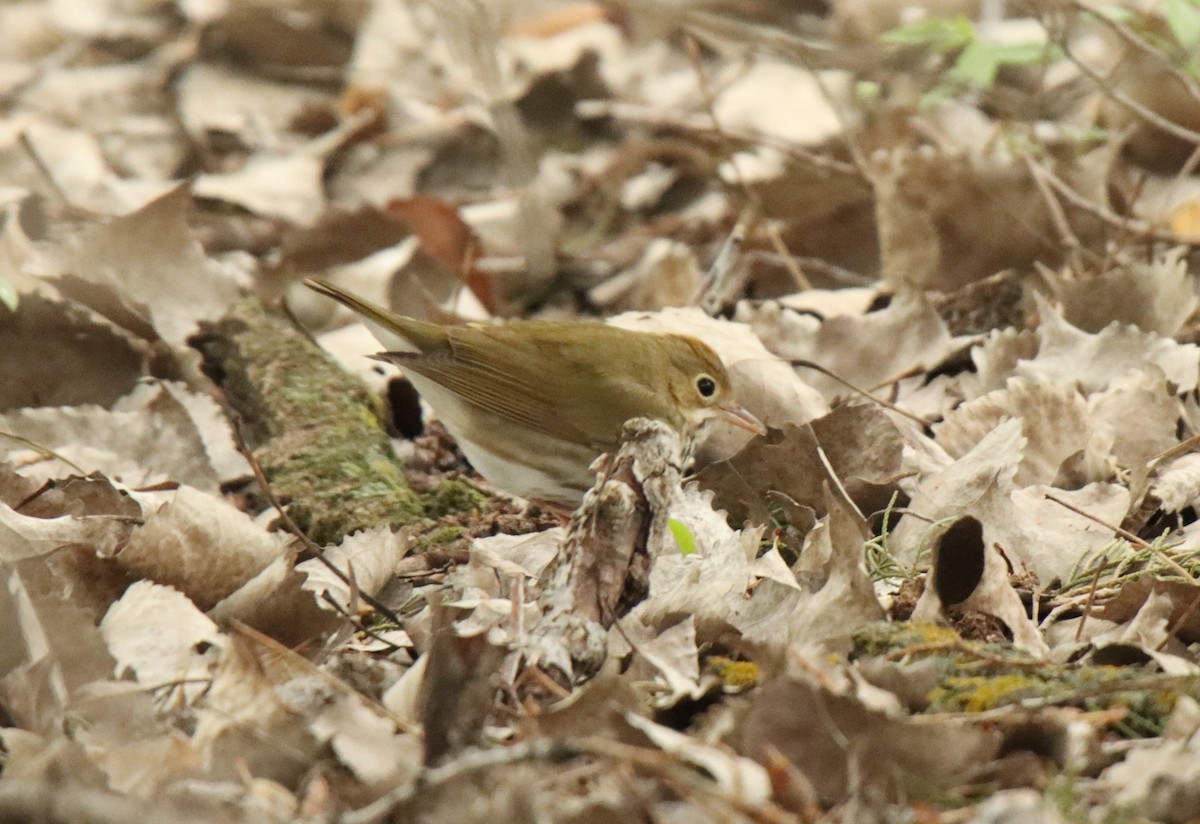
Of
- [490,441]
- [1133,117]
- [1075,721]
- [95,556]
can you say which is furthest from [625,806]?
[1133,117]

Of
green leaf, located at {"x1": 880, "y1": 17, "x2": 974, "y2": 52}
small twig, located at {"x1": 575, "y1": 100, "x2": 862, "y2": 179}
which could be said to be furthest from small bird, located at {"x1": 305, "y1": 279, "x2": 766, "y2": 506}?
small twig, located at {"x1": 575, "y1": 100, "x2": 862, "y2": 179}

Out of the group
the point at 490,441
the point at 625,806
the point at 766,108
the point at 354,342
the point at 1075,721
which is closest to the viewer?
the point at 625,806

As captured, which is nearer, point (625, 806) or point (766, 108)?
point (625, 806)

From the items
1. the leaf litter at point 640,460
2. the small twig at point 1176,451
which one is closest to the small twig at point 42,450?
the leaf litter at point 640,460

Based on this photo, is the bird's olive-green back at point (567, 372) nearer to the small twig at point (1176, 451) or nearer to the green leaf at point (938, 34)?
the green leaf at point (938, 34)

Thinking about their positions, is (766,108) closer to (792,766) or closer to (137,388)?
(137,388)

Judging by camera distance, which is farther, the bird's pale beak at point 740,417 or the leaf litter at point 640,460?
the bird's pale beak at point 740,417

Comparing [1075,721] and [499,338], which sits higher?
[1075,721]

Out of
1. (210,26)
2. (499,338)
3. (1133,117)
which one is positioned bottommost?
(210,26)
